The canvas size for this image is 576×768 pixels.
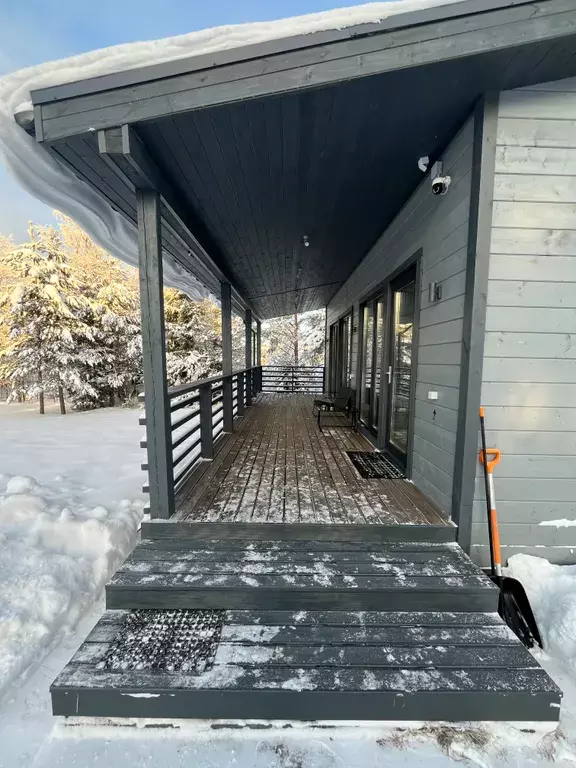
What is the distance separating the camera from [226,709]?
143 cm

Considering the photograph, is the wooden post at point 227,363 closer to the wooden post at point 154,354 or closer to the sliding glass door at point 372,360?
the sliding glass door at point 372,360

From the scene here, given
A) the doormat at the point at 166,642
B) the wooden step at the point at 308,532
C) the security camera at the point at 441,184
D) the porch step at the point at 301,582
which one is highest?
the security camera at the point at 441,184

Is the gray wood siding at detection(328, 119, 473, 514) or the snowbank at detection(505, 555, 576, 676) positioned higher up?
the gray wood siding at detection(328, 119, 473, 514)

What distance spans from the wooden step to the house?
0.04 feet

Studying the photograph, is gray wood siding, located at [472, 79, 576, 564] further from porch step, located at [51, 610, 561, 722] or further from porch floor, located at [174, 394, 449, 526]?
porch step, located at [51, 610, 561, 722]

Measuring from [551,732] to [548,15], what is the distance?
3.18 metres

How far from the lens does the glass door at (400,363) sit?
3.33 m

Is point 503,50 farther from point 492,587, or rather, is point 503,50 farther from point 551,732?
point 551,732

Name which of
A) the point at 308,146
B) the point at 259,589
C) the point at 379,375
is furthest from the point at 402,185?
the point at 259,589

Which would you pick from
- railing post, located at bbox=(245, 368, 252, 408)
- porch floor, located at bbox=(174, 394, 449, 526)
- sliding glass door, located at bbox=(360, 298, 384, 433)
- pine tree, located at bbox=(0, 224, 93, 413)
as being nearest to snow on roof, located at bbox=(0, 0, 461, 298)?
porch floor, located at bbox=(174, 394, 449, 526)

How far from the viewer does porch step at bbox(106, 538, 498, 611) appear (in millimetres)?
1848

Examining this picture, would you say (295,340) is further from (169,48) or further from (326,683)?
(326,683)

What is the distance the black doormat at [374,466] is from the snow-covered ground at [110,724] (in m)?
1.13

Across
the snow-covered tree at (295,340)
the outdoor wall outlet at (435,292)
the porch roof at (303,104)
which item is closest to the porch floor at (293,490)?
the outdoor wall outlet at (435,292)
